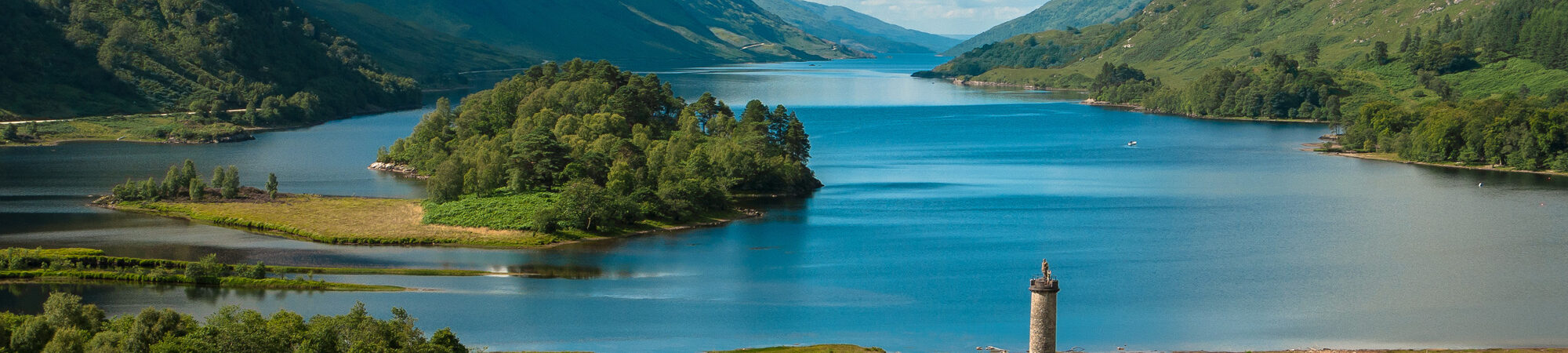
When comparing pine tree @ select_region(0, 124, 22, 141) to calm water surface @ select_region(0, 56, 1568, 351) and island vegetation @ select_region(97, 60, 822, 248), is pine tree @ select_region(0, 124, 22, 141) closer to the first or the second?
calm water surface @ select_region(0, 56, 1568, 351)

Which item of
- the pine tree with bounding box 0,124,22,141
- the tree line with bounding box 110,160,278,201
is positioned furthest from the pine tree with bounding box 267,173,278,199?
the pine tree with bounding box 0,124,22,141

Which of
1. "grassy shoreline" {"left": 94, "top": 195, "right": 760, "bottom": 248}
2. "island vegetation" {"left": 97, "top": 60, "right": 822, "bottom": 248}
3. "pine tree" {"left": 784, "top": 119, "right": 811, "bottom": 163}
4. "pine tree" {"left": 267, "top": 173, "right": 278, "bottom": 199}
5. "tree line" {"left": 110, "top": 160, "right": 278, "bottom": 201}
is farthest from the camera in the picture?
"pine tree" {"left": 784, "top": 119, "right": 811, "bottom": 163}

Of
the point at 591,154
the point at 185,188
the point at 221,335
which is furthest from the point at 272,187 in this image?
the point at 221,335

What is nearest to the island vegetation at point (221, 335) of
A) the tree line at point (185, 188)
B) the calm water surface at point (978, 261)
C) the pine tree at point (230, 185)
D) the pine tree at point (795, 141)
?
the calm water surface at point (978, 261)

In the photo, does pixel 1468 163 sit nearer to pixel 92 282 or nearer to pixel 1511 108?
pixel 1511 108

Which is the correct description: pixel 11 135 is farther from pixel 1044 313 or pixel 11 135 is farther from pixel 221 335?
pixel 1044 313

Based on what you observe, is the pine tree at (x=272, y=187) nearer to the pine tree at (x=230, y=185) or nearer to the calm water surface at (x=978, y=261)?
the pine tree at (x=230, y=185)
